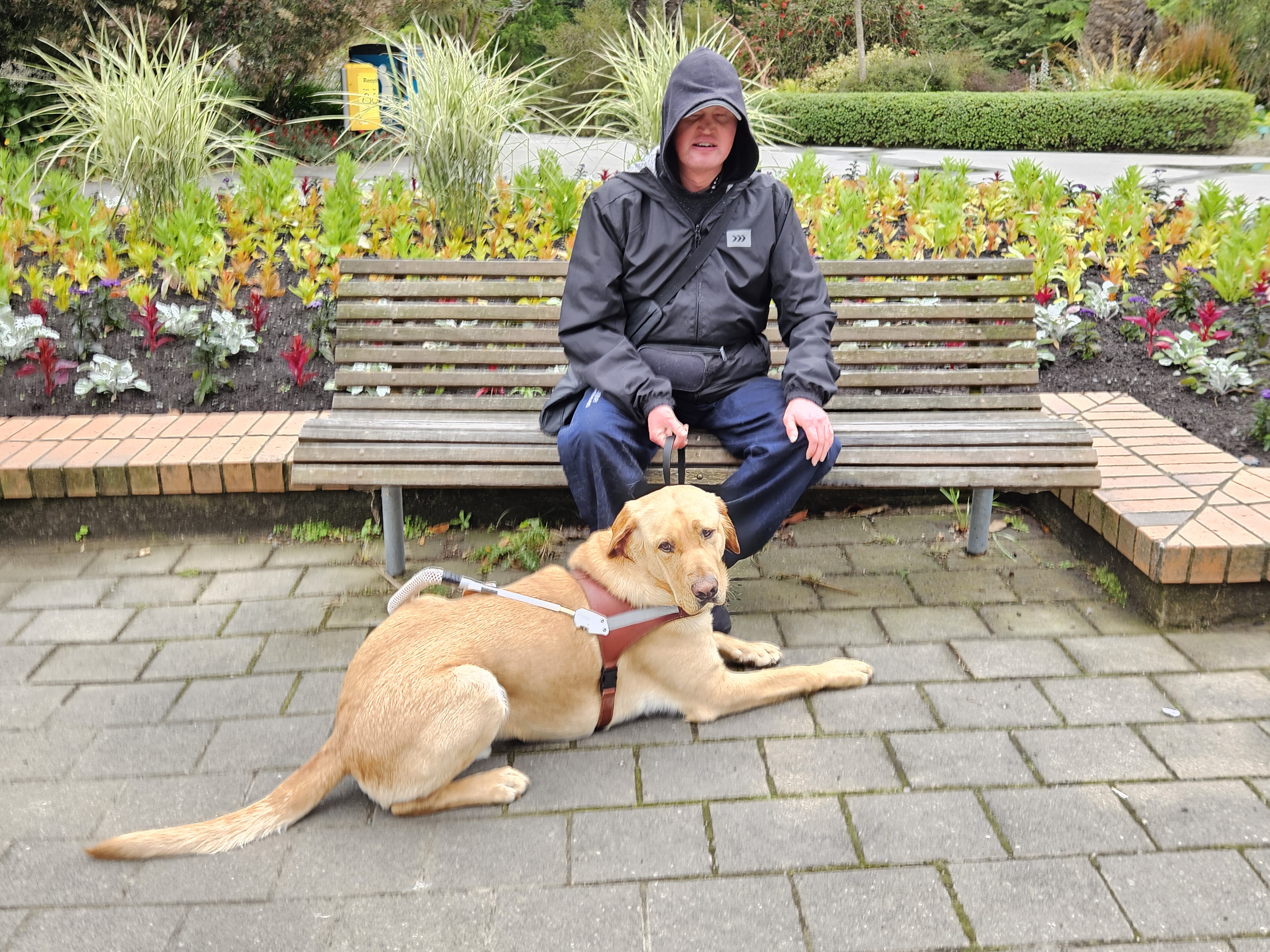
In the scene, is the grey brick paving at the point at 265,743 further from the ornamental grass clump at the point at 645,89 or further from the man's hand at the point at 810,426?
the ornamental grass clump at the point at 645,89

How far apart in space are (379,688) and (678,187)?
2.05 m

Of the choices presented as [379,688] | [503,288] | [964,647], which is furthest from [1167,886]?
[503,288]

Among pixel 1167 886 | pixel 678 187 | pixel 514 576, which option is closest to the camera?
pixel 1167 886

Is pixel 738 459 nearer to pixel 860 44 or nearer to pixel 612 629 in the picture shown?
pixel 612 629

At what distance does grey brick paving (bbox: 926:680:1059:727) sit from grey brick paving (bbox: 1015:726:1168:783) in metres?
0.06

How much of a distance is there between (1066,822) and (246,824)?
201 cm

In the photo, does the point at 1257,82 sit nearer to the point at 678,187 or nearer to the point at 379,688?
the point at 678,187

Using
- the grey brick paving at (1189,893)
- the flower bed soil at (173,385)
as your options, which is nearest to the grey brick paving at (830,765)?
the grey brick paving at (1189,893)

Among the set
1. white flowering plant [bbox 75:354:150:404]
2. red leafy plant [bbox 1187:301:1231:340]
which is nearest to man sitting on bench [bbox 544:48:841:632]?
white flowering plant [bbox 75:354:150:404]

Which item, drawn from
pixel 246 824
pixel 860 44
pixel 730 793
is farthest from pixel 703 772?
pixel 860 44

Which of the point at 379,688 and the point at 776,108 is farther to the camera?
the point at 776,108

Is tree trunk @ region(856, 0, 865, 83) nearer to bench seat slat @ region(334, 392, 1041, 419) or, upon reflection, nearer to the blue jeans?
bench seat slat @ region(334, 392, 1041, 419)

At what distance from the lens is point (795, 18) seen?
23.8 metres

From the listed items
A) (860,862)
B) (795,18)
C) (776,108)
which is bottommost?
(860,862)
